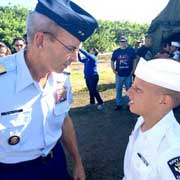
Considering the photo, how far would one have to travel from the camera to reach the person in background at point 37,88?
1854mm

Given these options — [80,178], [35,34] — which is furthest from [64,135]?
[35,34]

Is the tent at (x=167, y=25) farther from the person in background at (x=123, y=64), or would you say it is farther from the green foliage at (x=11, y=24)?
the green foliage at (x=11, y=24)

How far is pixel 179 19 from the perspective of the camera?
32.6ft

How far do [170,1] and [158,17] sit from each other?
2.18 ft

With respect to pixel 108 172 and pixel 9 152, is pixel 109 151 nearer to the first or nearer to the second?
pixel 108 172

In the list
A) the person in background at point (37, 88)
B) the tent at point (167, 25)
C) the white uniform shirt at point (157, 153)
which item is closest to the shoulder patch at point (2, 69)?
the person in background at point (37, 88)

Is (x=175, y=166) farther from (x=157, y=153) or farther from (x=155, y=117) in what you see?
(x=155, y=117)

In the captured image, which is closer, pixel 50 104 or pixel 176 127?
pixel 176 127

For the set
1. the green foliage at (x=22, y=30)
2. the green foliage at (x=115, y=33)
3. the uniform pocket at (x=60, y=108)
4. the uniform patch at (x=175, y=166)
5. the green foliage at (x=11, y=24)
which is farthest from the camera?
the green foliage at (x=115, y=33)

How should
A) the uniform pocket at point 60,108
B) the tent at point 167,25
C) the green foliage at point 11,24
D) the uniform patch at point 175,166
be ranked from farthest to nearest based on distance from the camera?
1. the green foliage at point 11,24
2. the tent at point 167,25
3. the uniform pocket at point 60,108
4. the uniform patch at point 175,166

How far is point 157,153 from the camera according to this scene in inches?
66.8

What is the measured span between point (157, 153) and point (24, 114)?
723 millimetres

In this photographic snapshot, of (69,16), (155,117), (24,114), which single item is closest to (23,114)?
(24,114)

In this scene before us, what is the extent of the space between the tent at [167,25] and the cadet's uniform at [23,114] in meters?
7.88
